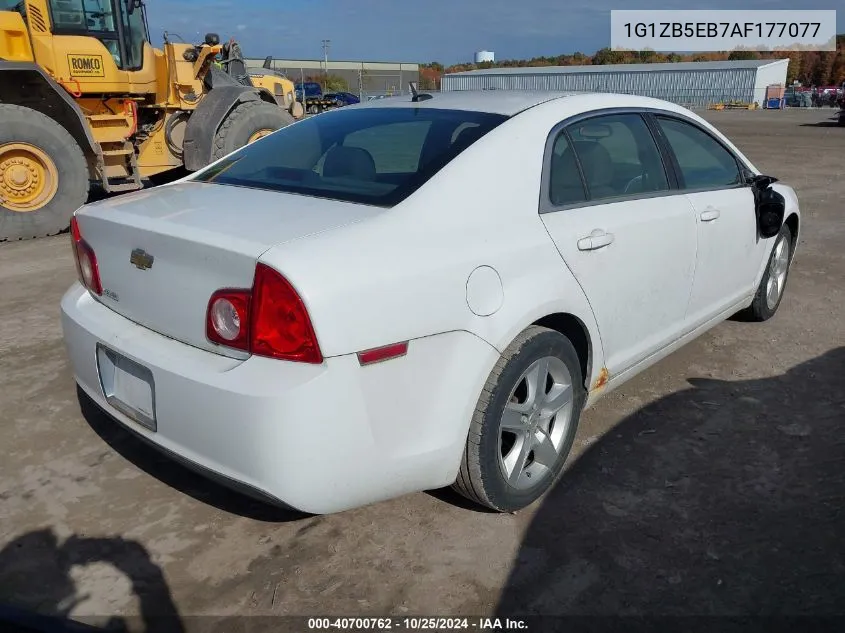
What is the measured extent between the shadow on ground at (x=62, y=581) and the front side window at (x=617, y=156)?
7.33 ft

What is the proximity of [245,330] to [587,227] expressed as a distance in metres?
1.44

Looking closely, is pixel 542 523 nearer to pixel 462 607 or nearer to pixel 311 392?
pixel 462 607

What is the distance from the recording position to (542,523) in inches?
105

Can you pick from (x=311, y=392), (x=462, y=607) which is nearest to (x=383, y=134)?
(x=311, y=392)

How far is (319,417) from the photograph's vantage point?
2020 mm

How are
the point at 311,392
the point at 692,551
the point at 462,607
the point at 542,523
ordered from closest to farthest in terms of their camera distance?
the point at 311,392, the point at 462,607, the point at 692,551, the point at 542,523

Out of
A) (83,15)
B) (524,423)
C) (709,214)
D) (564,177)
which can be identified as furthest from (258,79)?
(524,423)

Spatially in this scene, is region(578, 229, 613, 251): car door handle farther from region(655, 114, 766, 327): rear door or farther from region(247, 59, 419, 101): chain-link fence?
region(247, 59, 419, 101): chain-link fence

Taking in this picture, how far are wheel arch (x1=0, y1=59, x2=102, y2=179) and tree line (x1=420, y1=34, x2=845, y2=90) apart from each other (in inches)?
2840

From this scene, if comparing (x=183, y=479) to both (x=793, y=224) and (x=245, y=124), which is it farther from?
(x=245, y=124)

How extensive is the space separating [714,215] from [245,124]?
678 centimetres

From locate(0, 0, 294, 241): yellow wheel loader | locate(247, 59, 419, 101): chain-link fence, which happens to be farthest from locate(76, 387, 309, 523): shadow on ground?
locate(247, 59, 419, 101): chain-link fence

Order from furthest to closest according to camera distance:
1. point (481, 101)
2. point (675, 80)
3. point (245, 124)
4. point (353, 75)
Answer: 1. point (353, 75)
2. point (675, 80)
3. point (245, 124)
4. point (481, 101)

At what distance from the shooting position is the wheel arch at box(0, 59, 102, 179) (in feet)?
24.8
